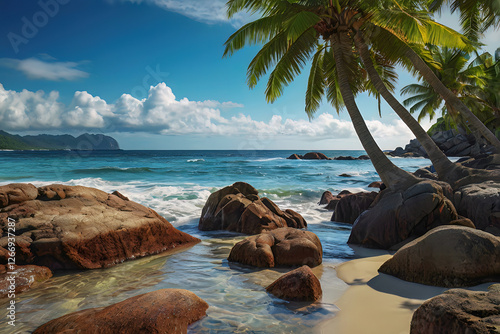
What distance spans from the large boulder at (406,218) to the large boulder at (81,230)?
4523 mm

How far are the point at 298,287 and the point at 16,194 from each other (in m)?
5.65

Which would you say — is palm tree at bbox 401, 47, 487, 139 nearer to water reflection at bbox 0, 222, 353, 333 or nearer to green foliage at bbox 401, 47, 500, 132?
green foliage at bbox 401, 47, 500, 132

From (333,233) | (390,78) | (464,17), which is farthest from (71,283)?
(464,17)

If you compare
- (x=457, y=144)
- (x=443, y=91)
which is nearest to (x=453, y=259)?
(x=443, y=91)

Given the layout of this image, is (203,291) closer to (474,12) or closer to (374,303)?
(374,303)

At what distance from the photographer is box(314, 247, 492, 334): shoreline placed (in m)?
2.92

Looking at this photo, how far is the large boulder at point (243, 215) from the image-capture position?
26.0 ft

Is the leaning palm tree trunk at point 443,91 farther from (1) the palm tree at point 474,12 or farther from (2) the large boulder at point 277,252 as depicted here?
(2) the large boulder at point 277,252

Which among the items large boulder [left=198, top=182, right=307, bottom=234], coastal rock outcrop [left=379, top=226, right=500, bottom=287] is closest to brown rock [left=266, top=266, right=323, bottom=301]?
coastal rock outcrop [left=379, top=226, right=500, bottom=287]

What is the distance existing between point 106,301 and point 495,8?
568 inches

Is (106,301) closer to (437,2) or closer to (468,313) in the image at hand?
(468,313)

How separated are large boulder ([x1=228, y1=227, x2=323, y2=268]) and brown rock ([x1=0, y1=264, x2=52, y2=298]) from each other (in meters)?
3.05

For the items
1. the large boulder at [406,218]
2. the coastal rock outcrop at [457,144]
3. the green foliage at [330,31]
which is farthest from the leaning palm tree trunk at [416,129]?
the coastal rock outcrop at [457,144]

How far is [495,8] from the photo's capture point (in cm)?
988
